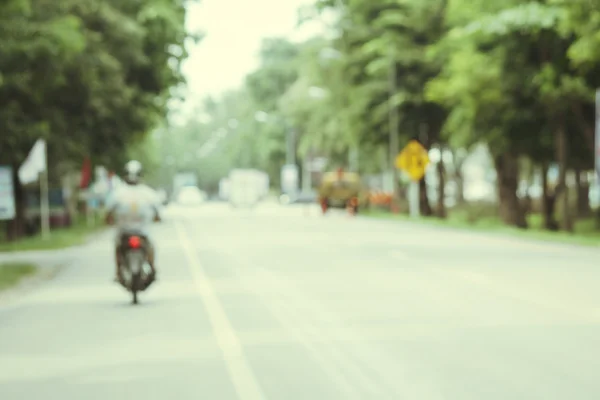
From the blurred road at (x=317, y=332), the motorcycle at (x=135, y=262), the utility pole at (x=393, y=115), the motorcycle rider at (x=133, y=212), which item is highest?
the utility pole at (x=393, y=115)

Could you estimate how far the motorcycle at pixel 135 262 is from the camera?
55.7 feet

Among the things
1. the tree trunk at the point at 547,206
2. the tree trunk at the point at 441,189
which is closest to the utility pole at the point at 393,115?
the tree trunk at the point at 441,189

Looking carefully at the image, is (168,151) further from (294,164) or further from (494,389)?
(494,389)

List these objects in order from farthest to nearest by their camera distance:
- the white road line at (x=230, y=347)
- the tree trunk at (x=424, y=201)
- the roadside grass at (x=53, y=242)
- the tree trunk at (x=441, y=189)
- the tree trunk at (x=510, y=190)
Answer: the tree trunk at (x=424, y=201) → the tree trunk at (x=441, y=189) → the tree trunk at (x=510, y=190) → the roadside grass at (x=53, y=242) → the white road line at (x=230, y=347)

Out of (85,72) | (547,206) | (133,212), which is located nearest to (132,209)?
(133,212)

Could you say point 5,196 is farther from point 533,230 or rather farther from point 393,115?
point 393,115

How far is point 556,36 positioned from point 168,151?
159 metres

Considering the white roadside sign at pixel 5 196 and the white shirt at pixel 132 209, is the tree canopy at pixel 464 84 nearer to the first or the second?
the white roadside sign at pixel 5 196

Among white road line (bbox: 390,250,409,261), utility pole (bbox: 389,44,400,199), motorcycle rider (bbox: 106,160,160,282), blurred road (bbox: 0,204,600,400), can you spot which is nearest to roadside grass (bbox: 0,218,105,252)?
blurred road (bbox: 0,204,600,400)

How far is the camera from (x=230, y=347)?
40.6 ft

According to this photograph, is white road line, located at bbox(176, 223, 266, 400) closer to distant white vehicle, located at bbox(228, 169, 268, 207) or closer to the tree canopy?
the tree canopy

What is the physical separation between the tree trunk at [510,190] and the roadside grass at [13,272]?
92.7 feet

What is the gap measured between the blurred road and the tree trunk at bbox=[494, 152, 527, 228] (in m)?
25.6

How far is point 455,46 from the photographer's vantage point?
45.9 metres
